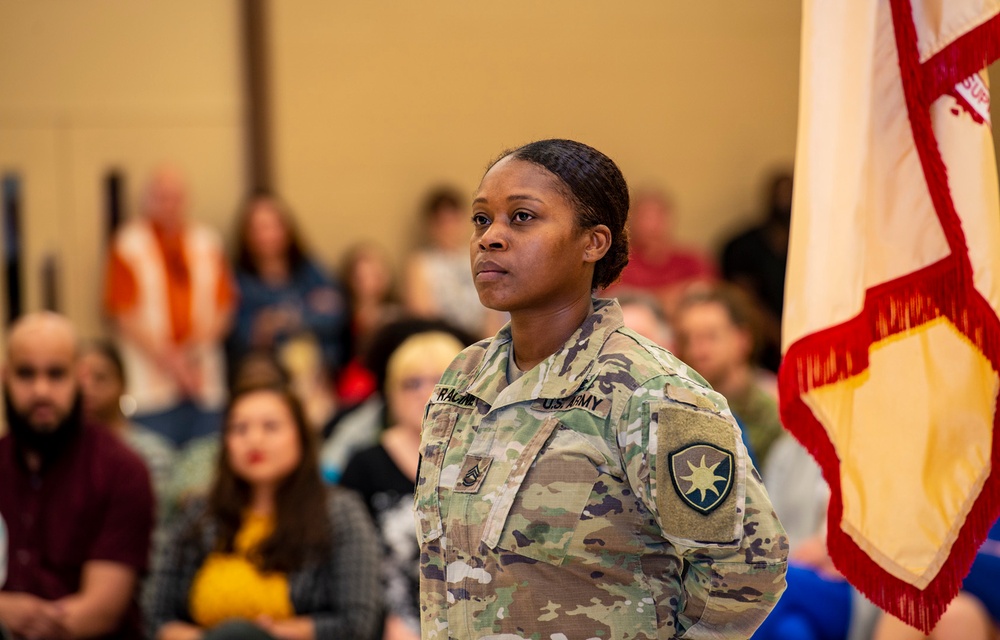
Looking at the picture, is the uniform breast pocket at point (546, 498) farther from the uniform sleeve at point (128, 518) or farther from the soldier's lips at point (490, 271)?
the uniform sleeve at point (128, 518)

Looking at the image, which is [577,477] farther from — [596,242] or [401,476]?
A: [401,476]

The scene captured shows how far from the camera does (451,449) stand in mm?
1527

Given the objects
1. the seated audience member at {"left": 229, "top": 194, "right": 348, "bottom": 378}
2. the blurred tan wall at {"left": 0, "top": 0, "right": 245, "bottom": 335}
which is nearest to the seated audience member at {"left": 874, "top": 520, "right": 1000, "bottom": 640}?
the seated audience member at {"left": 229, "top": 194, "right": 348, "bottom": 378}

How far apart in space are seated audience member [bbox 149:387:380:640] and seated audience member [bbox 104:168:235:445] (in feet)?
8.14

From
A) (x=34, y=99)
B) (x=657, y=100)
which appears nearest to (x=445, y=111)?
(x=657, y=100)

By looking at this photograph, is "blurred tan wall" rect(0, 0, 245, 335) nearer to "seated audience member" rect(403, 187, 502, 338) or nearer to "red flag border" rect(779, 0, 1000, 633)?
"seated audience member" rect(403, 187, 502, 338)

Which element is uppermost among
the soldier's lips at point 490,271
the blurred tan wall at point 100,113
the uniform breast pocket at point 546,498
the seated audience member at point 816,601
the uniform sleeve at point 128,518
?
the blurred tan wall at point 100,113

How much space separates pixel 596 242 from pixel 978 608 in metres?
1.54

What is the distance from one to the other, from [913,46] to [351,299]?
167 inches

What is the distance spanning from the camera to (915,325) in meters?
1.87

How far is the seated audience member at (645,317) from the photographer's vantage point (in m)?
3.19

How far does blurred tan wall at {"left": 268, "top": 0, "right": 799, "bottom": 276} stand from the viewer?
6297mm

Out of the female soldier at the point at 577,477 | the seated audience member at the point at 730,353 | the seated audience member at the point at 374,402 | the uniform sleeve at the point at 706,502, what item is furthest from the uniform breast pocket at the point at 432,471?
the seated audience member at the point at 374,402

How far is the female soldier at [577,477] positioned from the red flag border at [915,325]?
44 cm
